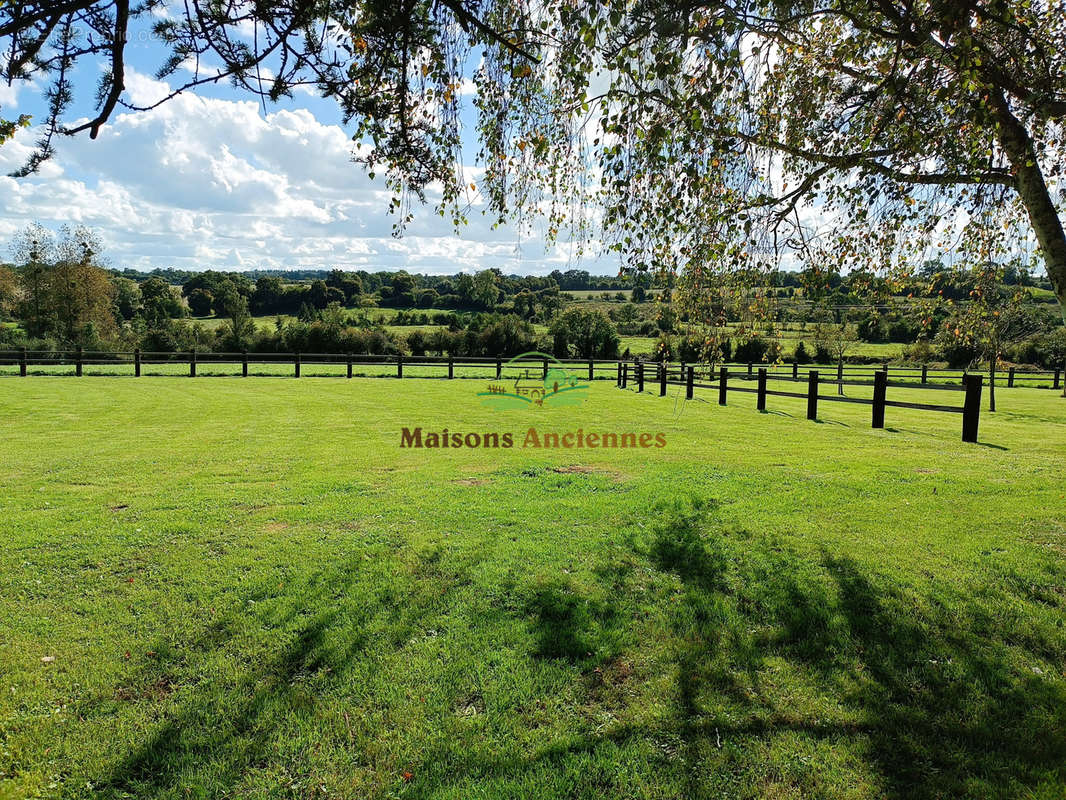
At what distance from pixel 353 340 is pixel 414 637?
153 ft

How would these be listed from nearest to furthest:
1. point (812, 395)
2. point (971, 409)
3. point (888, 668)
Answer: point (888, 668), point (971, 409), point (812, 395)

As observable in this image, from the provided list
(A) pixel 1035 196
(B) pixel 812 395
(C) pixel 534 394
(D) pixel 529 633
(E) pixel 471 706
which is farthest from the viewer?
(C) pixel 534 394

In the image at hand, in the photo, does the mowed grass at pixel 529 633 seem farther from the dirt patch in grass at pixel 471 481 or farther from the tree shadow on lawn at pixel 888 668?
the dirt patch in grass at pixel 471 481

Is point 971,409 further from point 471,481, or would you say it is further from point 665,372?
point 471,481

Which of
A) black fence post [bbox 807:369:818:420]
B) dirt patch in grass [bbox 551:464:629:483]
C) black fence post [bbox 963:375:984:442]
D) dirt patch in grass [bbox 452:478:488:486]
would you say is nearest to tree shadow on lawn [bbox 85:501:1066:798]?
dirt patch in grass [bbox 452:478:488:486]

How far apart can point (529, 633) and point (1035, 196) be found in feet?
18.4

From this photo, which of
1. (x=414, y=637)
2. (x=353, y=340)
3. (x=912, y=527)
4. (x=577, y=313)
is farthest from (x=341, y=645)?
(x=353, y=340)

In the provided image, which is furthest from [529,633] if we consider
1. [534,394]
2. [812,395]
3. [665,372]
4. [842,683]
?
[665,372]

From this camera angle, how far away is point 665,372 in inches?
687

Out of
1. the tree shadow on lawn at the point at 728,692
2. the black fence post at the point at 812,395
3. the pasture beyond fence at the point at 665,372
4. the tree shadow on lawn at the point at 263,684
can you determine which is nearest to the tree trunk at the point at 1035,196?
the tree shadow on lawn at the point at 728,692

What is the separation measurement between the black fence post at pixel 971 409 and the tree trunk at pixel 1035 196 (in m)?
6.23

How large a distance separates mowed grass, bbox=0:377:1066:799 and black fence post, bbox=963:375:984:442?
269cm

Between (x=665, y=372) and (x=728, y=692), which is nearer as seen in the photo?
(x=728, y=692)

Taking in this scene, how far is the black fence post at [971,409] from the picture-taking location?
9.64 meters
